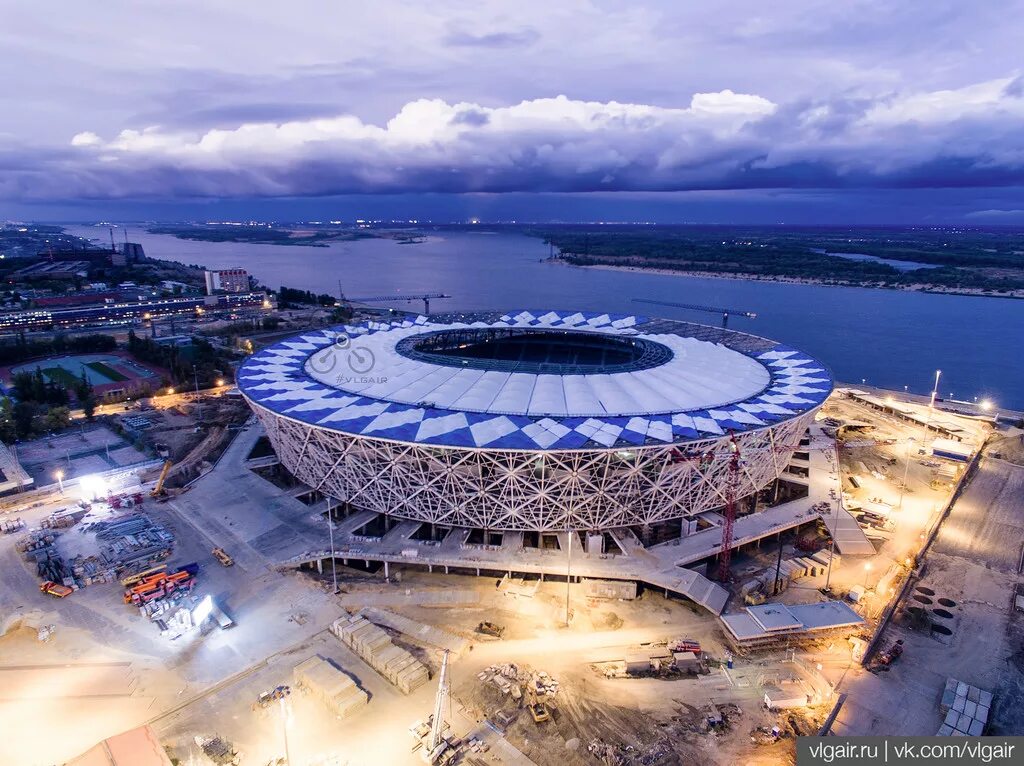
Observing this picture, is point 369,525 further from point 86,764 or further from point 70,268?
point 70,268

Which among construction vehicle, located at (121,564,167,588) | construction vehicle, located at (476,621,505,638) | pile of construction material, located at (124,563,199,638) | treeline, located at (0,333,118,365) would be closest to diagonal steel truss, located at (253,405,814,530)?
construction vehicle, located at (476,621,505,638)

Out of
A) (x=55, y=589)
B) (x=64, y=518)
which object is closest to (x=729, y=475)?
(x=55, y=589)

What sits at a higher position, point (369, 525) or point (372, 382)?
point (372, 382)

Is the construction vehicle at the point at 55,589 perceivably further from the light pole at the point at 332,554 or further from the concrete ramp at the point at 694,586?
the concrete ramp at the point at 694,586

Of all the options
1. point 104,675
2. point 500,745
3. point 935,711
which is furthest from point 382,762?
point 935,711

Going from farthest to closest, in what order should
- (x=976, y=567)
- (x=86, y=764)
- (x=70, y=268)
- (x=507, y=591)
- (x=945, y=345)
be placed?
(x=70, y=268) < (x=945, y=345) < (x=976, y=567) < (x=507, y=591) < (x=86, y=764)

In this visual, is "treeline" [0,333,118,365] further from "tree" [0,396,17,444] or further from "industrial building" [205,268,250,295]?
"industrial building" [205,268,250,295]

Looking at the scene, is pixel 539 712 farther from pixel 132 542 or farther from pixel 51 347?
pixel 51 347
